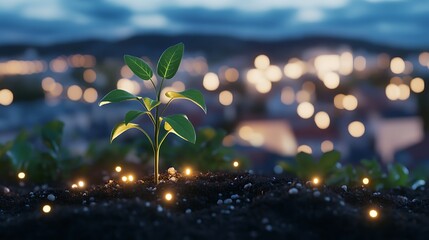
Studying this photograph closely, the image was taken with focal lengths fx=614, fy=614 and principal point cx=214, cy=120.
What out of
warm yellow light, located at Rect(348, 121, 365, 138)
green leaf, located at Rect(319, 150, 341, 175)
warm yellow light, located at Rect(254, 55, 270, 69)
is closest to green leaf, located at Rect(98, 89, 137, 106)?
green leaf, located at Rect(319, 150, 341, 175)

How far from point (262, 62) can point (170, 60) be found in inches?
1621

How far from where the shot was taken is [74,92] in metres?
40.1

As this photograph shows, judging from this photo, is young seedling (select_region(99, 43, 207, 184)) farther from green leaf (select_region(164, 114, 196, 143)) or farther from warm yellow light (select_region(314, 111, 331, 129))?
warm yellow light (select_region(314, 111, 331, 129))

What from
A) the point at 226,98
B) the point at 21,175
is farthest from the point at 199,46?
the point at 21,175

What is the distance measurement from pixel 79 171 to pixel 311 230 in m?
3.22

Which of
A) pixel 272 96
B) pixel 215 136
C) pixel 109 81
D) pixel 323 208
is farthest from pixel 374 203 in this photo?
pixel 109 81

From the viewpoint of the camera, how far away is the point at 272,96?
35.3 metres

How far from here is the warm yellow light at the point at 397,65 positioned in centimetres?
4769

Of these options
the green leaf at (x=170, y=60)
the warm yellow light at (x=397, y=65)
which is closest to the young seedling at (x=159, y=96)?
the green leaf at (x=170, y=60)

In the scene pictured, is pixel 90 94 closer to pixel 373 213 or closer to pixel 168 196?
pixel 168 196

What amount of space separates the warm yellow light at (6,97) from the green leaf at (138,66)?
3427 centimetres

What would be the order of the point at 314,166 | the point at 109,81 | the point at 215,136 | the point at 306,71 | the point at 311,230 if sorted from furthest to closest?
the point at 306,71 < the point at 109,81 < the point at 215,136 < the point at 314,166 < the point at 311,230

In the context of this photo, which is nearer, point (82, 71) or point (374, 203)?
point (374, 203)

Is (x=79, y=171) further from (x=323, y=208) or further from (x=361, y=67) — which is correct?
(x=361, y=67)
